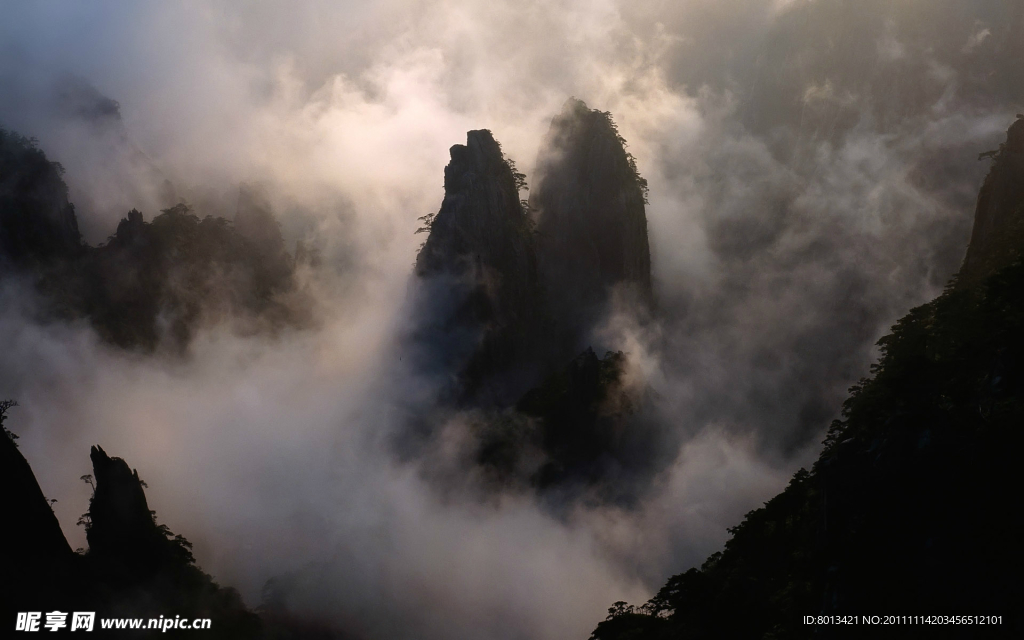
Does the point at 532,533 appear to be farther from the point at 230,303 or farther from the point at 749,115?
the point at 749,115

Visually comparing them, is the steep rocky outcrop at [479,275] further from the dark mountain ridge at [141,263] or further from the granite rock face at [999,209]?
the granite rock face at [999,209]

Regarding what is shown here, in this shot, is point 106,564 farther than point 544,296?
No

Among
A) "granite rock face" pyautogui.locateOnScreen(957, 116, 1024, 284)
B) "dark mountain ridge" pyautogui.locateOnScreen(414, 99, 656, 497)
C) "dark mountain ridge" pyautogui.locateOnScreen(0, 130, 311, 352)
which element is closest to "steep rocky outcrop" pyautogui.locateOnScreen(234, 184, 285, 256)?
"dark mountain ridge" pyautogui.locateOnScreen(0, 130, 311, 352)

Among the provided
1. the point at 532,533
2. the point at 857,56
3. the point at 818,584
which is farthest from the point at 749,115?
the point at 818,584

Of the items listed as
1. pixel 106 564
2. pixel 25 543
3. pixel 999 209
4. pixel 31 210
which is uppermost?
pixel 31 210

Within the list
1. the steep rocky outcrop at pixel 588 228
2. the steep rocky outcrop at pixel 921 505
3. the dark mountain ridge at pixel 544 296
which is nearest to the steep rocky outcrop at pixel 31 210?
the dark mountain ridge at pixel 544 296

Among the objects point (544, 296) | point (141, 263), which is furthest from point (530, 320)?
point (141, 263)

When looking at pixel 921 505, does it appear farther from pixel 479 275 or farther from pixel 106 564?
pixel 479 275
